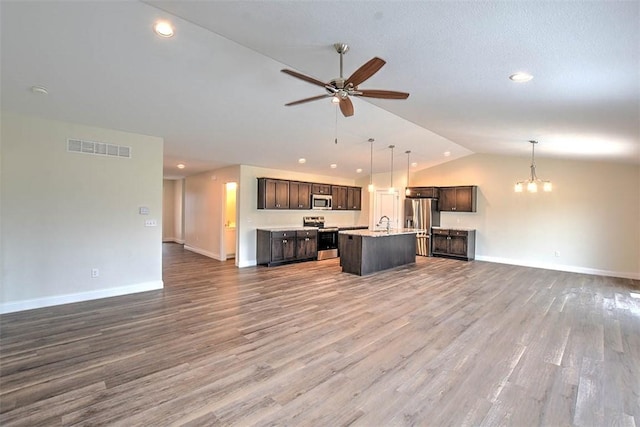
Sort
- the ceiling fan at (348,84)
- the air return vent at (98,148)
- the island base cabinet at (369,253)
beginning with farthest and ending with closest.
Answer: the island base cabinet at (369,253) < the air return vent at (98,148) < the ceiling fan at (348,84)

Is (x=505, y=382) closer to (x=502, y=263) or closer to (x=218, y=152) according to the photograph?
(x=218, y=152)

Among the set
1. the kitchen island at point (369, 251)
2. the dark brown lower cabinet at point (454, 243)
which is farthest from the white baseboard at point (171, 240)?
the dark brown lower cabinet at point (454, 243)

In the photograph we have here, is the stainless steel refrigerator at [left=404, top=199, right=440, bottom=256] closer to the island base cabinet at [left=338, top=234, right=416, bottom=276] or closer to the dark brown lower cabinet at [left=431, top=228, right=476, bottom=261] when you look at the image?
the dark brown lower cabinet at [left=431, top=228, right=476, bottom=261]

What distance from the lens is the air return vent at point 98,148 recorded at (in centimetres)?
443

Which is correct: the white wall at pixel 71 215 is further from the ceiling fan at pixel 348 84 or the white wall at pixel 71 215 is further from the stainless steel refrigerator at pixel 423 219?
the stainless steel refrigerator at pixel 423 219

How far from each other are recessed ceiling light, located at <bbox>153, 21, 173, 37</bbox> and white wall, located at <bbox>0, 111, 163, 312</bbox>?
2781 mm

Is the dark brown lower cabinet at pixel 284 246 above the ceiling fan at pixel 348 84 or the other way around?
the other way around

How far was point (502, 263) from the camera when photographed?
8102mm

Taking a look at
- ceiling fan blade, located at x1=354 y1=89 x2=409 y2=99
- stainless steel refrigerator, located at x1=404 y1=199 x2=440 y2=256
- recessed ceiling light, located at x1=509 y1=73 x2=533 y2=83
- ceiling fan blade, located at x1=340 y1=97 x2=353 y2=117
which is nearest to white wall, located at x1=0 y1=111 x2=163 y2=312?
ceiling fan blade, located at x1=340 y1=97 x2=353 y2=117

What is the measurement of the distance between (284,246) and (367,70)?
563 cm

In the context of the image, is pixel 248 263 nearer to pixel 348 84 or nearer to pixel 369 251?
pixel 369 251

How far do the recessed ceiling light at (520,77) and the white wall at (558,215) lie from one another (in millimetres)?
5952

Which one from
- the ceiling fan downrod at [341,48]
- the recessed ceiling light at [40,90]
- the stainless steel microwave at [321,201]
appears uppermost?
the ceiling fan downrod at [341,48]

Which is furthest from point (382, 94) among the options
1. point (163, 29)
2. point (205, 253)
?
point (205, 253)
